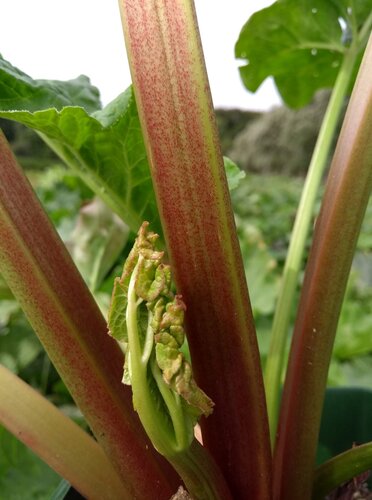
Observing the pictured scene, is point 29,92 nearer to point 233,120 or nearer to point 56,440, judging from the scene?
point 56,440

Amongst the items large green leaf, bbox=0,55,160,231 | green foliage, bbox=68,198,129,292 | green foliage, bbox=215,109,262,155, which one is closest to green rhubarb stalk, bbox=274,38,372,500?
large green leaf, bbox=0,55,160,231

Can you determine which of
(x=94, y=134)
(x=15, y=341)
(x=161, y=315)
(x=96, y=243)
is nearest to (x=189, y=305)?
(x=161, y=315)

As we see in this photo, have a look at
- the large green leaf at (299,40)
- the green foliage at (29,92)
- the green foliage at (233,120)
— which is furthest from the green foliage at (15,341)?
the green foliage at (233,120)

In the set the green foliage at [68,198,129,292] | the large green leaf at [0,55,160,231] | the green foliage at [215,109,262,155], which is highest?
the large green leaf at [0,55,160,231]

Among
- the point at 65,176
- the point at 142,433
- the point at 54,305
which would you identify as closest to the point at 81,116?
the point at 54,305

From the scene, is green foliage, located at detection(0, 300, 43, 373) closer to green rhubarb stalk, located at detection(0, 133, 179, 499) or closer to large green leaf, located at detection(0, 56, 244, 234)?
large green leaf, located at detection(0, 56, 244, 234)

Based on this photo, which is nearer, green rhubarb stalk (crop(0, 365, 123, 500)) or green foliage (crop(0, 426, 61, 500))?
green rhubarb stalk (crop(0, 365, 123, 500))

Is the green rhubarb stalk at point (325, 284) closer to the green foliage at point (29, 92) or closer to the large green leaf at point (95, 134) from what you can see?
the large green leaf at point (95, 134)
